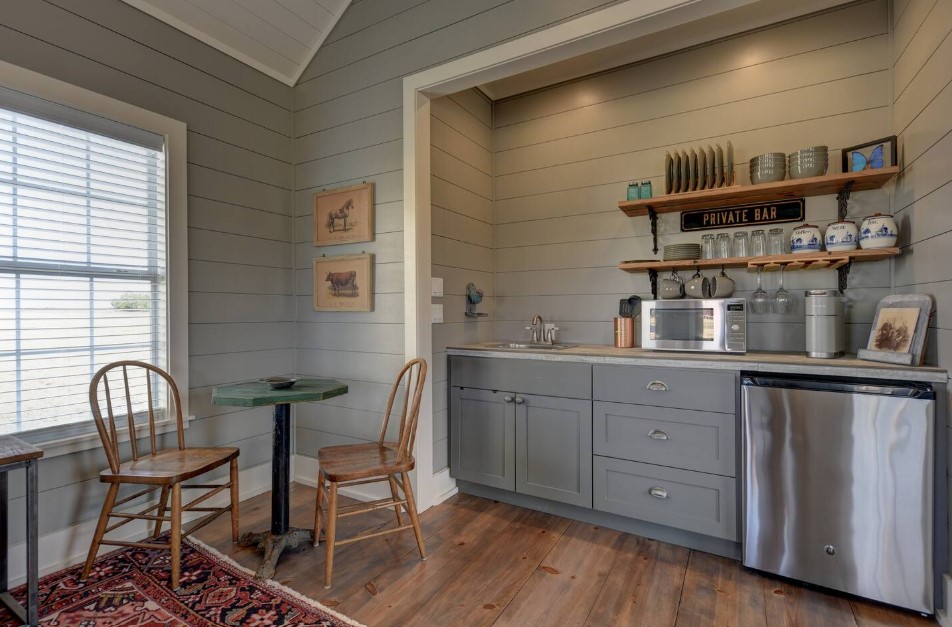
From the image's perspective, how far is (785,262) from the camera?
7.80 feet

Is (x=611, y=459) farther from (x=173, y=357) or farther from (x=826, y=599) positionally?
(x=173, y=357)

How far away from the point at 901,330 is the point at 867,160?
36.2 inches

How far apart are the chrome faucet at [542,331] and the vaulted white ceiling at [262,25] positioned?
234 cm

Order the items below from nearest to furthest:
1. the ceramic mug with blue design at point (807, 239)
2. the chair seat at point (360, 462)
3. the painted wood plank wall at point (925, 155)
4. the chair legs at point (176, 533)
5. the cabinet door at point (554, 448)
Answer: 1. the painted wood plank wall at point (925, 155)
2. the chair legs at point (176, 533)
3. the chair seat at point (360, 462)
4. the ceramic mug with blue design at point (807, 239)
5. the cabinet door at point (554, 448)

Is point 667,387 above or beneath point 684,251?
beneath

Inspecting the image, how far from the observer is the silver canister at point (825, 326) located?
7.09 feet

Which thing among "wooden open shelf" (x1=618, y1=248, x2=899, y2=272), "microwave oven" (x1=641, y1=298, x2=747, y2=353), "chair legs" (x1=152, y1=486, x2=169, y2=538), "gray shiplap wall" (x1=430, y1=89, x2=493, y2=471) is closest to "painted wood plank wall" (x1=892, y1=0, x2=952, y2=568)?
"wooden open shelf" (x1=618, y1=248, x2=899, y2=272)

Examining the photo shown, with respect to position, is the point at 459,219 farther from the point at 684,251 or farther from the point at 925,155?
the point at 925,155

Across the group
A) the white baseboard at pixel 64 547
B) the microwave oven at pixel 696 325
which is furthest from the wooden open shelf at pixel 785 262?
the white baseboard at pixel 64 547

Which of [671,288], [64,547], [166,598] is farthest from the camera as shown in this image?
[671,288]

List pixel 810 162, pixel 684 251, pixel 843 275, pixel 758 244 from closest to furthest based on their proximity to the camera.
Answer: pixel 810 162, pixel 843 275, pixel 758 244, pixel 684 251

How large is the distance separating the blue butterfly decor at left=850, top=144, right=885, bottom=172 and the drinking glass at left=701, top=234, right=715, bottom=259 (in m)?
0.70

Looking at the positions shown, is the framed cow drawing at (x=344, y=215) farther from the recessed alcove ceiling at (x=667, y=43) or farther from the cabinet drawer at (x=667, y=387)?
the cabinet drawer at (x=667, y=387)

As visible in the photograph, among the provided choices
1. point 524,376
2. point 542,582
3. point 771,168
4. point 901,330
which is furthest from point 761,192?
point 542,582
